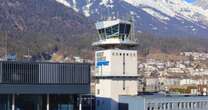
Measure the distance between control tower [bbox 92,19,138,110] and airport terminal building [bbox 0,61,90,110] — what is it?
11.2 meters

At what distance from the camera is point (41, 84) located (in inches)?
3339

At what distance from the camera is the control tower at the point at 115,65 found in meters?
99.6

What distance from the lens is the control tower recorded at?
327ft

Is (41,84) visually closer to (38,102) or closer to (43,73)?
(43,73)

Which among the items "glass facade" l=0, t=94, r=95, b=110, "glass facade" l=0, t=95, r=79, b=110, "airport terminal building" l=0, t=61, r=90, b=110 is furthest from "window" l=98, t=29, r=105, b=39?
"airport terminal building" l=0, t=61, r=90, b=110

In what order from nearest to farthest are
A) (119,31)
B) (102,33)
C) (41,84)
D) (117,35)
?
(41,84)
(117,35)
(119,31)
(102,33)

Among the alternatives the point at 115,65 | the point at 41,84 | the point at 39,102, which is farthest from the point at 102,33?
the point at 41,84

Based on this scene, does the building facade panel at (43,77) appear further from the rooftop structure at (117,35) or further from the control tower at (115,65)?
the rooftop structure at (117,35)

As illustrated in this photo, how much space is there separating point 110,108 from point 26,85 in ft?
70.2

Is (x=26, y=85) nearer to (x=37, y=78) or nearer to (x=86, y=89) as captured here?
(x=37, y=78)

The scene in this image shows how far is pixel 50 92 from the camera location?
85.2 meters

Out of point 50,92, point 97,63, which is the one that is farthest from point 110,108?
point 50,92

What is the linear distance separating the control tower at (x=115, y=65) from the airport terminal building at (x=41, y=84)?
11.2 m

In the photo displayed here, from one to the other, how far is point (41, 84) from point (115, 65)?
62.6ft
